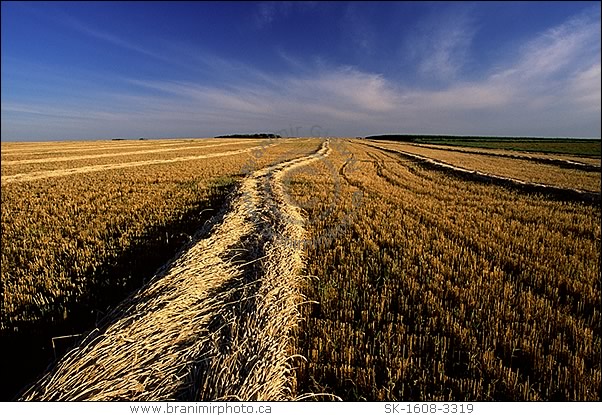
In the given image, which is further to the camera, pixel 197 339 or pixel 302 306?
pixel 302 306

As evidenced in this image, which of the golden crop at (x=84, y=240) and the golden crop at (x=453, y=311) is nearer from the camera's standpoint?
the golden crop at (x=453, y=311)

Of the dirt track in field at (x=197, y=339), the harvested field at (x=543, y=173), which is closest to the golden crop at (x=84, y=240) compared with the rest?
the dirt track in field at (x=197, y=339)

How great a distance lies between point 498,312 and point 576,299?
4.77 ft

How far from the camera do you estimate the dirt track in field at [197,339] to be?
2721mm

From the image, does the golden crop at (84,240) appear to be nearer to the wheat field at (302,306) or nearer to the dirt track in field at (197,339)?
the wheat field at (302,306)

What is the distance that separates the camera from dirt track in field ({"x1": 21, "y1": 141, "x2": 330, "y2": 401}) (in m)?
2.72

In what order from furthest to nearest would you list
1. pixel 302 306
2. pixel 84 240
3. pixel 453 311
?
pixel 84 240, pixel 302 306, pixel 453 311

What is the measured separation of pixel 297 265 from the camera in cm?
527

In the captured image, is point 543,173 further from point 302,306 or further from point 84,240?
point 84,240

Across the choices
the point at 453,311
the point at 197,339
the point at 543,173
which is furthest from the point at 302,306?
the point at 543,173

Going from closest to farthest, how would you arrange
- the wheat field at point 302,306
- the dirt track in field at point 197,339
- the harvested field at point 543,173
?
the dirt track in field at point 197,339 < the wheat field at point 302,306 < the harvested field at point 543,173

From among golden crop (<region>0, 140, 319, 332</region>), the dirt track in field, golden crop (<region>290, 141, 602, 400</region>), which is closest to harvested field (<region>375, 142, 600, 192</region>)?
golden crop (<region>290, 141, 602, 400</region>)

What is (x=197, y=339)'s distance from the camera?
3.40 m

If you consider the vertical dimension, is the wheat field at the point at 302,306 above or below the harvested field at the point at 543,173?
above
